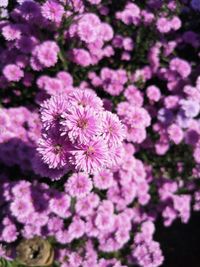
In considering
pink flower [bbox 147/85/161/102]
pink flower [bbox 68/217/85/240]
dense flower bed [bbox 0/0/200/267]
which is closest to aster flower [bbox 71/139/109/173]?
dense flower bed [bbox 0/0/200/267]

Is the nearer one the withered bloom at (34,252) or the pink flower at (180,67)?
the withered bloom at (34,252)

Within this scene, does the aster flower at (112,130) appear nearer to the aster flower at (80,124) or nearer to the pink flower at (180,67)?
the aster flower at (80,124)

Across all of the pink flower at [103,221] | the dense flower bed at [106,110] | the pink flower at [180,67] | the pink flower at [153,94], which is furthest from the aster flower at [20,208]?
the pink flower at [180,67]

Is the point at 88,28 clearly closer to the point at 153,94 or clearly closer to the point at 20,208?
the point at 153,94

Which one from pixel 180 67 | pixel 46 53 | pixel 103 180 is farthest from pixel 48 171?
pixel 180 67

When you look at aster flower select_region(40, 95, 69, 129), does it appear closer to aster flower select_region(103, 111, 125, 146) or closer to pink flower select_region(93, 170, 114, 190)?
aster flower select_region(103, 111, 125, 146)

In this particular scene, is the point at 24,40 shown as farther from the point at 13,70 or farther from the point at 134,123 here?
the point at 134,123

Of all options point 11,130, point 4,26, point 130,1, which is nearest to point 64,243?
point 11,130
